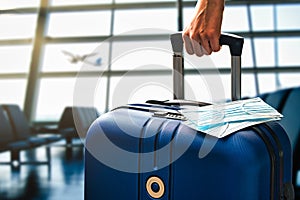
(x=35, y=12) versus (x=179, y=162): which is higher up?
(x=35, y=12)

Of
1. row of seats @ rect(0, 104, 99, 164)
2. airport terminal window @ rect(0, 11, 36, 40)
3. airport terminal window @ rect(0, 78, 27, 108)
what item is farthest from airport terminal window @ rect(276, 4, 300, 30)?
airport terminal window @ rect(0, 78, 27, 108)

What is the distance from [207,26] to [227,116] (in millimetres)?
213

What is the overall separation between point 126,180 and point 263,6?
5.82 m

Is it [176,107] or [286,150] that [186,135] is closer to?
[176,107]

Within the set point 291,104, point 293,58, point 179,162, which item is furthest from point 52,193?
point 293,58

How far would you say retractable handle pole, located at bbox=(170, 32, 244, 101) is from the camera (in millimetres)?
866

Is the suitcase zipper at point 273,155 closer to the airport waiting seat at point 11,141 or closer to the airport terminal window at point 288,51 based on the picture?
the airport waiting seat at point 11,141

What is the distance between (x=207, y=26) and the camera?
812 millimetres

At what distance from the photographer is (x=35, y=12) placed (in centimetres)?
662

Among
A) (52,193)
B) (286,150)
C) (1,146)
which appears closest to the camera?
(286,150)

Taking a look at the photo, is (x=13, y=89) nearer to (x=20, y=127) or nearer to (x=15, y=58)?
(x=15, y=58)

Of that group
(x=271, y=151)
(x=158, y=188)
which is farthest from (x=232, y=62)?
(x=158, y=188)

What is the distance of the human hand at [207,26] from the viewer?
81cm

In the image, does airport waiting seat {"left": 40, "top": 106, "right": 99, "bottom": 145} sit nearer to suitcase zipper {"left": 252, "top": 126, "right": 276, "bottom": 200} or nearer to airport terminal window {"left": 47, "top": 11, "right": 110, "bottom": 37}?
airport terminal window {"left": 47, "top": 11, "right": 110, "bottom": 37}
